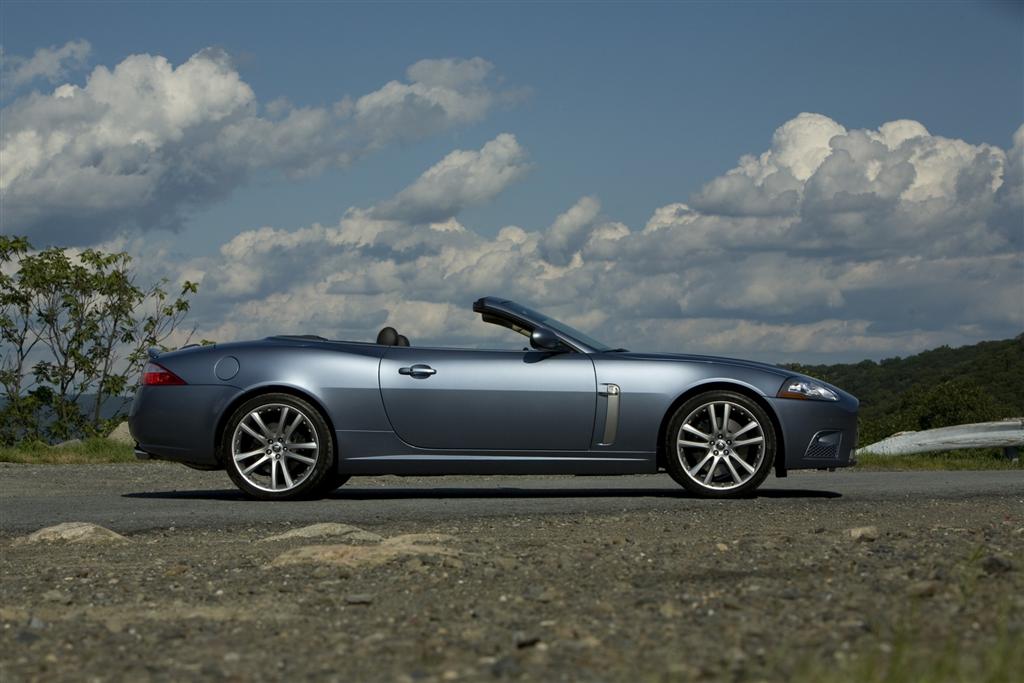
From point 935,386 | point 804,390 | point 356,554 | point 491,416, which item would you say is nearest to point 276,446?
point 491,416

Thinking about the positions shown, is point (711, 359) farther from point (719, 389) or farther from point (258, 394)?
point (258, 394)

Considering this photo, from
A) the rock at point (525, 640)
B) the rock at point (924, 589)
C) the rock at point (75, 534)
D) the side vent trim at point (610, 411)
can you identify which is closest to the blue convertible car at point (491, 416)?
the side vent trim at point (610, 411)

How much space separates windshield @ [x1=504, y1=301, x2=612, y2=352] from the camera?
9.74 metres

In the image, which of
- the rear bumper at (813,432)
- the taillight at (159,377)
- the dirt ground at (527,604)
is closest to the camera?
the dirt ground at (527,604)

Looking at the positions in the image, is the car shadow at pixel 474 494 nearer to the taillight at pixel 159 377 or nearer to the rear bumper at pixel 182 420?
the rear bumper at pixel 182 420

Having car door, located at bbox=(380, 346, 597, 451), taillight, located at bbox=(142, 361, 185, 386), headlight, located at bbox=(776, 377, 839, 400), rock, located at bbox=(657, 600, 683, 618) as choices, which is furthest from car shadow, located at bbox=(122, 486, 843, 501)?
rock, located at bbox=(657, 600, 683, 618)

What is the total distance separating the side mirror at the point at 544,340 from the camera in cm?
941

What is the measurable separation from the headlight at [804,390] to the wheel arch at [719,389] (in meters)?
0.14

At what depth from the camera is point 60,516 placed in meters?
8.88

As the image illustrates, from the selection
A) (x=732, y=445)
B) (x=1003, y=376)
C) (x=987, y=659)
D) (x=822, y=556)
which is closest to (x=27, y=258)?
(x=732, y=445)

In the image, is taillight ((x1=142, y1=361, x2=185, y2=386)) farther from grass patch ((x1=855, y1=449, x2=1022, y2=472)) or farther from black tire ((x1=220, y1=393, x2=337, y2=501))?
grass patch ((x1=855, y1=449, x2=1022, y2=472))

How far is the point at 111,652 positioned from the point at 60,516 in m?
4.67

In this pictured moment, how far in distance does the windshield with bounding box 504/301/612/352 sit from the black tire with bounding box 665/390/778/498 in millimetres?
798

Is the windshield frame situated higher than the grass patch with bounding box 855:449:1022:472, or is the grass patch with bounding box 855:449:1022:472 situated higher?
the windshield frame
